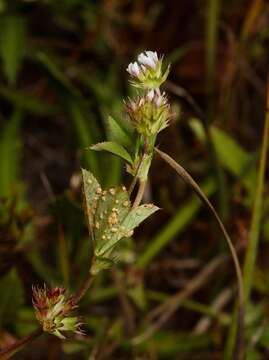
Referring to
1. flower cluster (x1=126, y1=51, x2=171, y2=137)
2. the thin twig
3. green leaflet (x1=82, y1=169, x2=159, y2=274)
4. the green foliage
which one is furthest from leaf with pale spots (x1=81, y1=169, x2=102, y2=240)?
the green foliage

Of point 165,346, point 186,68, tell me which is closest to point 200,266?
point 165,346

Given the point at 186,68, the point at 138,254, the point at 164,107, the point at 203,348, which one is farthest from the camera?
the point at 186,68

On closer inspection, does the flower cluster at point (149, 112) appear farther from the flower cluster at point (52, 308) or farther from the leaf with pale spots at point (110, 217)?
the flower cluster at point (52, 308)

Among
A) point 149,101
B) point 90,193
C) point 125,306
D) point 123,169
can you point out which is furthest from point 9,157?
point 149,101

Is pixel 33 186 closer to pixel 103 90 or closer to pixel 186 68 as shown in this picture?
pixel 103 90

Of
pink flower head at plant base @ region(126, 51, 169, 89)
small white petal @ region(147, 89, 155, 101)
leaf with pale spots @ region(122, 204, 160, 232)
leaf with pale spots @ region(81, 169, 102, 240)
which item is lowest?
leaf with pale spots @ region(122, 204, 160, 232)

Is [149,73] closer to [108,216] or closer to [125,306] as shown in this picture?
[108,216]

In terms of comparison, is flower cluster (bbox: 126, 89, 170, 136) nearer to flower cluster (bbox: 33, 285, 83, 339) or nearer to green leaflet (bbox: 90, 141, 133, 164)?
green leaflet (bbox: 90, 141, 133, 164)
